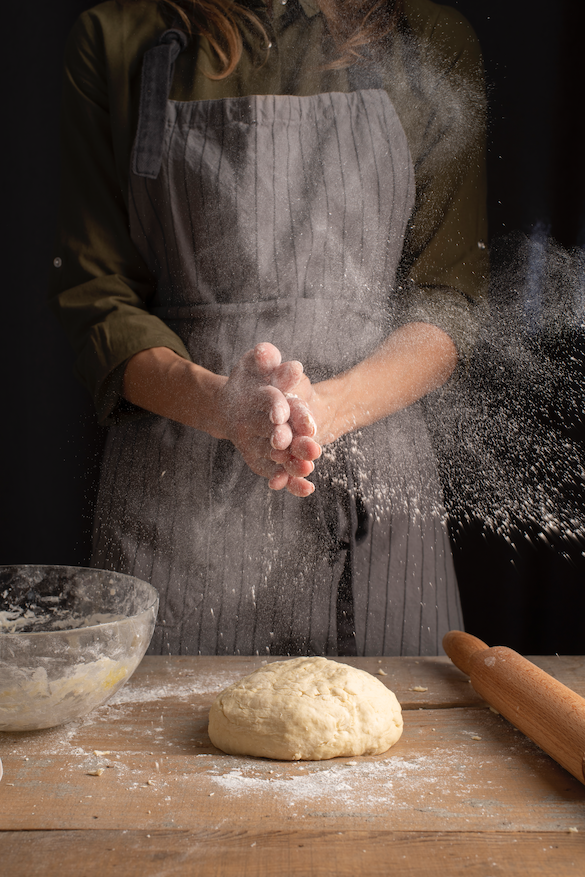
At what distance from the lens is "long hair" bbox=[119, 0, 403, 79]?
4.00ft

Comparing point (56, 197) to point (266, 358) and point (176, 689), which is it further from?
point (176, 689)

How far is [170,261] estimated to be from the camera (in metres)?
1.22

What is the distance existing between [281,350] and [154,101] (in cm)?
48

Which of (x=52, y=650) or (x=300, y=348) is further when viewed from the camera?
(x=300, y=348)

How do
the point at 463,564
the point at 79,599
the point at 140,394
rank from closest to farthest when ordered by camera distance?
the point at 79,599
the point at 140,394
the point at 463,564

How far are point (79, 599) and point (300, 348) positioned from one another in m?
0.55

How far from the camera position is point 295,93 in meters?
1.22

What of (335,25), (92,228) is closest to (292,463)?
(92,228)

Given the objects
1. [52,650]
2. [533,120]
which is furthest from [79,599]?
[533,120]

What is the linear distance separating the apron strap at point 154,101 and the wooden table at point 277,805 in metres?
0.89

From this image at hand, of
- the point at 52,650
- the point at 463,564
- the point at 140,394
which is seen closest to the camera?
the point at 52,650

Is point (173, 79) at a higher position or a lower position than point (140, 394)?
higher

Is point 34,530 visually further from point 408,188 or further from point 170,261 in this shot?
point 408,188

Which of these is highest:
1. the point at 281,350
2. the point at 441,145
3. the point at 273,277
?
the point at 441,145
